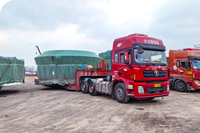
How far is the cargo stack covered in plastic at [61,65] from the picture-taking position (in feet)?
46.8

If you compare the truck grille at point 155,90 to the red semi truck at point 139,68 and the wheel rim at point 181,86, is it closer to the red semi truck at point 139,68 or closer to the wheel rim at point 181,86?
the red semi truck at point 139,68

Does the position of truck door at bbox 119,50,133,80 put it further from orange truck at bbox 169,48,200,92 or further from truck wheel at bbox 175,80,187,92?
truck wheel at bbox 175,80,187,92

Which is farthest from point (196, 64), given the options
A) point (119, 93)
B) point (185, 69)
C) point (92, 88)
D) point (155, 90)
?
point (92, 88)

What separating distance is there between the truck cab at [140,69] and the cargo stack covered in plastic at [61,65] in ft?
21.2

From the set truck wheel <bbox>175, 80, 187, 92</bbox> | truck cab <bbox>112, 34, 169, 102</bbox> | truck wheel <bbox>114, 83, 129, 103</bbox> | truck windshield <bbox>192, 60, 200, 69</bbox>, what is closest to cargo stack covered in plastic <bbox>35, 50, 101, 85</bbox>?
truck wheel <bbox>114, 83, 129, 103</bbox>

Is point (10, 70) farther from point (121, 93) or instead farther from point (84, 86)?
point (121, 93)

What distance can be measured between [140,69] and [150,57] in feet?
3.03

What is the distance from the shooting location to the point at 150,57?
7.69m

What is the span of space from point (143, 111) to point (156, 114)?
61cm

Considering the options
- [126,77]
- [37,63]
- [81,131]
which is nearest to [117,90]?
[126,77]

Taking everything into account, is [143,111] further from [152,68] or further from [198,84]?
[198,84]

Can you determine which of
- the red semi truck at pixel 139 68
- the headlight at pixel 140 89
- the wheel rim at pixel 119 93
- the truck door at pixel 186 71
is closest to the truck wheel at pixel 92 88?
the red semi truck at pixel 139 68

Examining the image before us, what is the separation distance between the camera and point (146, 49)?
7734mm

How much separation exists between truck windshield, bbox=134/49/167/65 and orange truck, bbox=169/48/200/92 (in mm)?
5214
